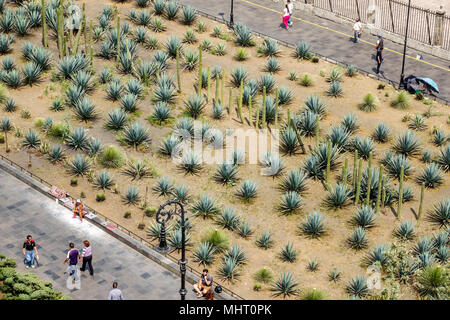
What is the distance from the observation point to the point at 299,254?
35.3 meters

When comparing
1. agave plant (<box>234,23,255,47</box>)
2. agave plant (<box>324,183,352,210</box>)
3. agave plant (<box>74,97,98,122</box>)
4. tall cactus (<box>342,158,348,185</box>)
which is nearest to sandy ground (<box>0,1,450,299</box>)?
agave plant (<box>324,183,352,210</box>)

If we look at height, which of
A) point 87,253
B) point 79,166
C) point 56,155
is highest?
point 56,155

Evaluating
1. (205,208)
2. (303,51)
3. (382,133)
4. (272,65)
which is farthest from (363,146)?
(303,51)

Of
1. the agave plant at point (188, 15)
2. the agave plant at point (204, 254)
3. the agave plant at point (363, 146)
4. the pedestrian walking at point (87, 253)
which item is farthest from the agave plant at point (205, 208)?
the agave plant at point (188, 15)

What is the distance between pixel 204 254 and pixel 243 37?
17.0 metres

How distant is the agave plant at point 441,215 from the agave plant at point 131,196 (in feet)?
33.5

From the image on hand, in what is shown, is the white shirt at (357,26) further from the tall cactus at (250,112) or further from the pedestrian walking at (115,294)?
the pedestrian walking at (115,294)

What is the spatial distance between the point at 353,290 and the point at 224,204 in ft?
21.1

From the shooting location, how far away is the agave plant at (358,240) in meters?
35.6

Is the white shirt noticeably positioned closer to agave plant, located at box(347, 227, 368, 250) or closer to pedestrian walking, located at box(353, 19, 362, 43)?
pedestrian walking, located at box(353, 19, 362, 43)

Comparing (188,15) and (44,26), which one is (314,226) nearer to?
(188,15)

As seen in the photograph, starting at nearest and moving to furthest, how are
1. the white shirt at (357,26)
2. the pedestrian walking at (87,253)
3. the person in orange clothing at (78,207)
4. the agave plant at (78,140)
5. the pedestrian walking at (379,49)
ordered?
1. the pedestrian walking at (87,253)
2. the person in orange clothing at (78,207)
3. the agave plant at (78,140)
4. the pedestrian walking at (379,49)
5. the white shirt at (357,26)

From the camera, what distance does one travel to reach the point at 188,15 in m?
50.7
